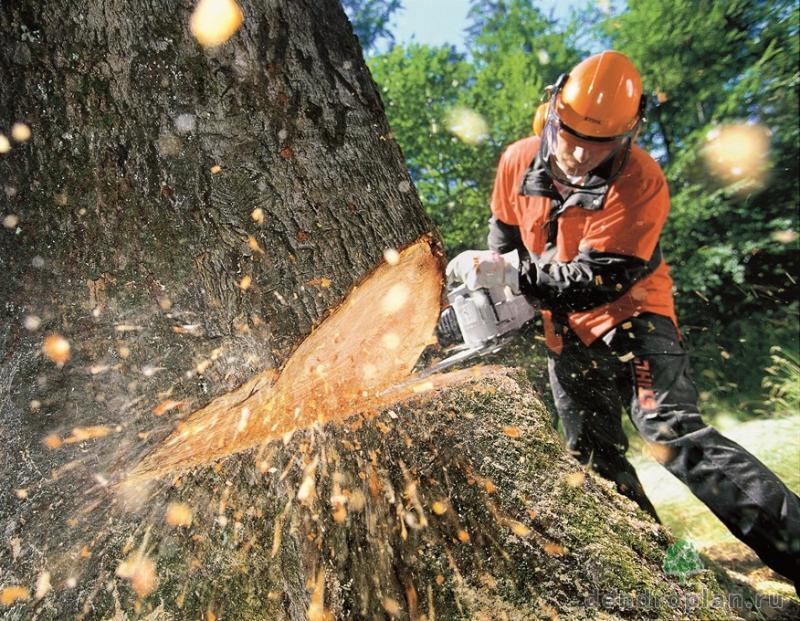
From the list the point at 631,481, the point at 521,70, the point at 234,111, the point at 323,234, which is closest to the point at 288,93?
the point at 234,111

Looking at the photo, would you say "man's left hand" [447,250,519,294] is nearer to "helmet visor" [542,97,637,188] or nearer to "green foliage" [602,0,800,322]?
"helmet visor" [542,97,637,188]

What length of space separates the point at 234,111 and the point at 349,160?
329 millimetres

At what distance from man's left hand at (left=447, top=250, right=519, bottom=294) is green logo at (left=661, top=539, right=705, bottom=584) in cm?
123

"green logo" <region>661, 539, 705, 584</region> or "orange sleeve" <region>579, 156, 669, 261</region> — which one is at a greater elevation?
"orange sleeve" <region>579, 156, 669, 261</region>

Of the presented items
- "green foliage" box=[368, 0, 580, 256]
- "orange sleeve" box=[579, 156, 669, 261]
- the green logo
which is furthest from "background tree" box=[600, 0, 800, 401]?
the green logo

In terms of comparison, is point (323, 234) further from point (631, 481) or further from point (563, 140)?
point (631, 481)

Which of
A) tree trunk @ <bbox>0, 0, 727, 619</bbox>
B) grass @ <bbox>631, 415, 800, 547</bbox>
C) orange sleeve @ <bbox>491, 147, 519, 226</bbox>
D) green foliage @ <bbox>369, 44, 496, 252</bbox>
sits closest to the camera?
tree trunk @ <bbox>0, 0, 727, 619</bbox>

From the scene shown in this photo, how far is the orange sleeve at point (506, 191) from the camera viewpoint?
2633 millimetres

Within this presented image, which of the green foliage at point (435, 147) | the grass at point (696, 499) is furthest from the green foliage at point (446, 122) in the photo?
the grass at point (696, 499)

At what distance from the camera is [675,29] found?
7.41 m

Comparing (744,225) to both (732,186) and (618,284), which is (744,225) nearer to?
(732,186)

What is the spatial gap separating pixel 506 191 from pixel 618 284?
848mm

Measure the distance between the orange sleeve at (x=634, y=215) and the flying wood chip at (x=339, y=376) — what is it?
985 millimetres

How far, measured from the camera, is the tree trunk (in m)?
1.26
